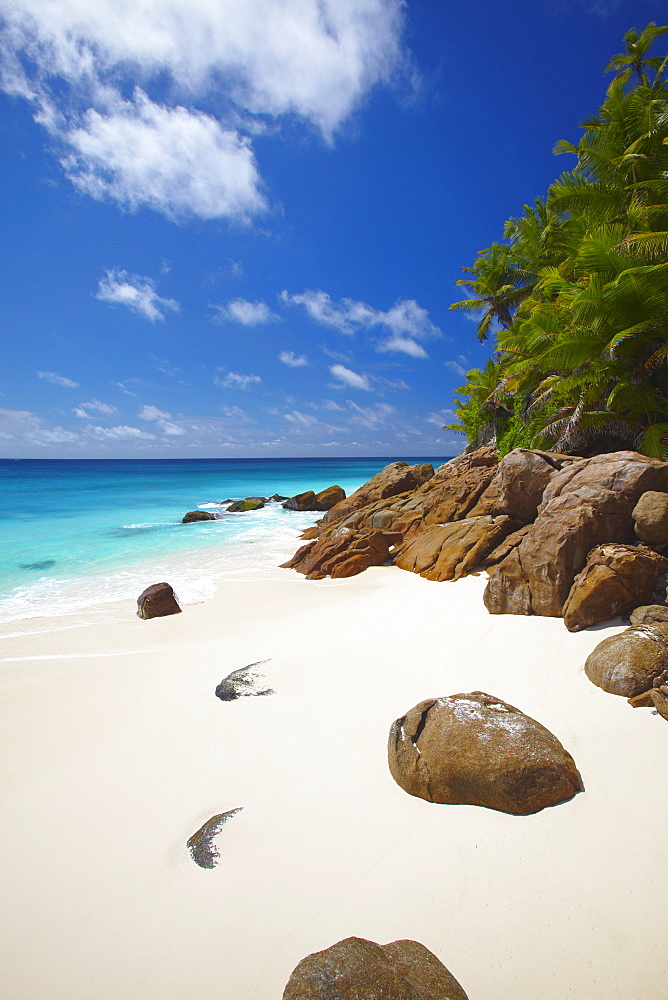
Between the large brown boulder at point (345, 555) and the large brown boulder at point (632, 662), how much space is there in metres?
7.00

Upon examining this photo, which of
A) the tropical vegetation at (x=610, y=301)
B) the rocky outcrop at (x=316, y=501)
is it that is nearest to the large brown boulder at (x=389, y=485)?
the tropical vegetation at (x=610, y=301)

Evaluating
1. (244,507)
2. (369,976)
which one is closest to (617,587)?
(369,976)

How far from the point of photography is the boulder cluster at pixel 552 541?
216 inches

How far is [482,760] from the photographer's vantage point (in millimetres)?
3250

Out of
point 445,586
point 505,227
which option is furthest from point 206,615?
point 505,227

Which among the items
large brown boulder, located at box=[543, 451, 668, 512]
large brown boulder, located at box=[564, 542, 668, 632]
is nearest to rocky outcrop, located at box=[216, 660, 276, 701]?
large brown boulder, located at box=[564, 542, 668, 632]

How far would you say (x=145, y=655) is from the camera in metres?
6.65

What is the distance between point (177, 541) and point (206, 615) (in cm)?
1071

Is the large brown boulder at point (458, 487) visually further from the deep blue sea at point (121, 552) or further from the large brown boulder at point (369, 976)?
the large brown boulder at point (369, 976)

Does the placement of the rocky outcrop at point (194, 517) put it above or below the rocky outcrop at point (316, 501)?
below

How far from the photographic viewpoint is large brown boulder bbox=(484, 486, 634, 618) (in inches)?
236

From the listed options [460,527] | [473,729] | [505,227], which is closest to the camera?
[473,729]

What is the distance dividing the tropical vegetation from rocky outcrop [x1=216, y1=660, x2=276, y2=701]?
32.8 feet

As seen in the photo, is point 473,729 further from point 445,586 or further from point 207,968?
point 445,586
